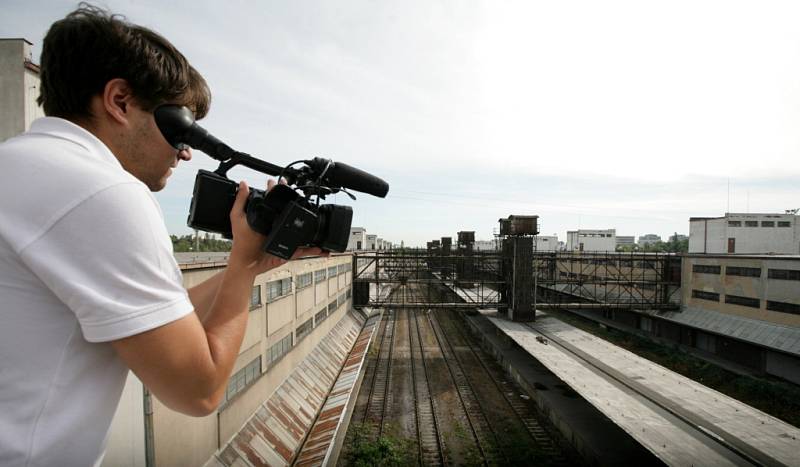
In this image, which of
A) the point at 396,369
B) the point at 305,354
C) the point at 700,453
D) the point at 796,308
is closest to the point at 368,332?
the point at 396,369

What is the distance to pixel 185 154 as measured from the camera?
1.77 meters

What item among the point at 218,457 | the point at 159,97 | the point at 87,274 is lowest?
the point at 218,457

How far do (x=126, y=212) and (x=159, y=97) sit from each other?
710 millimetres

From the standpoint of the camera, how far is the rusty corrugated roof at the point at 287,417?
1099 cm

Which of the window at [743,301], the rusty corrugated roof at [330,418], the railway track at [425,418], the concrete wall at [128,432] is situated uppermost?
the window at [743,301]

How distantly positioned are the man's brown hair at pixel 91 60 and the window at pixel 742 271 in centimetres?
3226

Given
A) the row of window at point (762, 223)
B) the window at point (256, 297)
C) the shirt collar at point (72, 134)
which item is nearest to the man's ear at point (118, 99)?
the shirt collar at point (72, 134)

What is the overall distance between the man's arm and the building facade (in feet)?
23.4

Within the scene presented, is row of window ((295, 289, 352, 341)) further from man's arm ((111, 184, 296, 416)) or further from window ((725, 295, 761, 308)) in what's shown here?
window ((725, 295, 761, 308))

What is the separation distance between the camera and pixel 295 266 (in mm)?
16609

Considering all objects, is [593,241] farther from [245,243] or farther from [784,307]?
[245,243]

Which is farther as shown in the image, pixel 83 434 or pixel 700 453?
pixel 700 453

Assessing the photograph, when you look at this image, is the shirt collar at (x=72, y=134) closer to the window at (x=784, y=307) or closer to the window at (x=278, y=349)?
the window at (x=278, y=349)

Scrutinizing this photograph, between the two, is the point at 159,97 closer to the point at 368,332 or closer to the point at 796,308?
the point at 368,332
